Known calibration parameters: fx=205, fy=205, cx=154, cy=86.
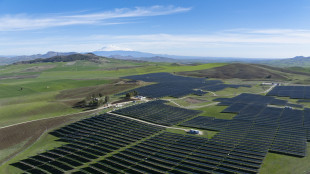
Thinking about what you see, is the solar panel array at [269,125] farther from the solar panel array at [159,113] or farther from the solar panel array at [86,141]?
the solar panel array at [86,141]

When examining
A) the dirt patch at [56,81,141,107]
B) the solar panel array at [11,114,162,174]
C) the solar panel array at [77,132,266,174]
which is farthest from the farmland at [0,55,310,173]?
the dirt patch at [56,81,141,107]

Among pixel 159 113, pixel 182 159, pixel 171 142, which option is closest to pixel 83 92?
pixel 159 113

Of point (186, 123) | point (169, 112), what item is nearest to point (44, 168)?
point (186, 123)

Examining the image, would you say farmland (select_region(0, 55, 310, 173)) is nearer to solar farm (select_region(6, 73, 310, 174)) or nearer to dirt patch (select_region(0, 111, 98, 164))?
solar farm (select_region(6, 73, 310, 174))

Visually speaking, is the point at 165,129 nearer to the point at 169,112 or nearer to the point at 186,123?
the point at 186,123

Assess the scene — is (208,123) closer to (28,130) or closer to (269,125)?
(269,125)

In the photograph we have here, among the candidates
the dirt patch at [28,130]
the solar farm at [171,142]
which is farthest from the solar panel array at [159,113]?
the dirt patch at [28,130]
